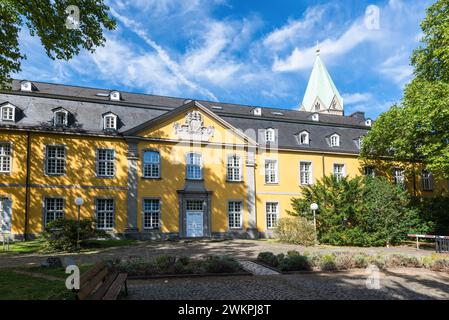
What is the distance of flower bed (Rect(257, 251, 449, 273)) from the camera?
11336mm

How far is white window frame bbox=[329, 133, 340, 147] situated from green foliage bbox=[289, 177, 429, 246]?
21.6ft

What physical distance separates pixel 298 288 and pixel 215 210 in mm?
16779

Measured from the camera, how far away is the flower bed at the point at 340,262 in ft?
37.2

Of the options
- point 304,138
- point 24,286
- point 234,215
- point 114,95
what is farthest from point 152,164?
point 24,286

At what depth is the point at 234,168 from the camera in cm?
2652

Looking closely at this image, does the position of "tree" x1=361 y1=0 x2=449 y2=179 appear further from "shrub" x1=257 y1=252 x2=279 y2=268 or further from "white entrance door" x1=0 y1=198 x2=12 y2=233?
"white entrance door" x1=0 y1=198 x2=12 y2=233

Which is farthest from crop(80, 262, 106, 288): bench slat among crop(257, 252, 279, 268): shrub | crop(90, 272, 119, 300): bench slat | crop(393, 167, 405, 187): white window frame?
crop(393, 167, 405, 187): white window frame

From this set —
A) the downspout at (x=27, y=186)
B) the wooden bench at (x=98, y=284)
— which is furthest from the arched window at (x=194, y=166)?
the wooden bench at (x=98, y=284)

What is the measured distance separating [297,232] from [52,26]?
16229 millimetres

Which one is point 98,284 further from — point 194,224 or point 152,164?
point 194,224

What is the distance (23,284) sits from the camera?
887cm

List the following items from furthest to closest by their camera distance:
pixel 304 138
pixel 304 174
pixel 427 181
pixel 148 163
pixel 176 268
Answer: pixel 427 181 → pixel 304 138 → pixel 304 174 → pixel 148 163 → pixel 176 268
